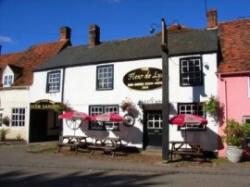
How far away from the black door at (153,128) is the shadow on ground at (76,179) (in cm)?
693

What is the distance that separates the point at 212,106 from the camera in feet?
56.0

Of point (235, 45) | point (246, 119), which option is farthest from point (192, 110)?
point (235, 45)

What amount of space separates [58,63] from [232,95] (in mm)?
12098

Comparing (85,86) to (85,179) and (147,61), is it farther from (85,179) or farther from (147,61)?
(85,179)

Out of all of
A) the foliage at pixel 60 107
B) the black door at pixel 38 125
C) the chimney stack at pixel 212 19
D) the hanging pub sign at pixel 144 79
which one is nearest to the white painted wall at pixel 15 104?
the black door at pixel 38 125

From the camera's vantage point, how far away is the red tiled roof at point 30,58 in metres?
26.1

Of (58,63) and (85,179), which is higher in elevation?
(58,63)

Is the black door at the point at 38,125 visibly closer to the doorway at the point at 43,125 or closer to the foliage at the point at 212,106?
the doorway at the point at 43,125

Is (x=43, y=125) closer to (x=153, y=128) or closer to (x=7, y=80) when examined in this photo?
(x=7, y=80)

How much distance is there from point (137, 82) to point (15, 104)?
34.6 ft

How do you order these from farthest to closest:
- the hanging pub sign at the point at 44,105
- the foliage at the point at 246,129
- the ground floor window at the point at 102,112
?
the hanging pub sign at the point at 44,105
the ground floor window at the point at 102,112
the foliage at the point at 246,129

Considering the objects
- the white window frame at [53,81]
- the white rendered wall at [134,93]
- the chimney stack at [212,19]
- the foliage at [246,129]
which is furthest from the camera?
the white window frame at [53,81]

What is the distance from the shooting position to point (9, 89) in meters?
25.7

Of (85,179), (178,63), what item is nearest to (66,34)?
(178,63)
